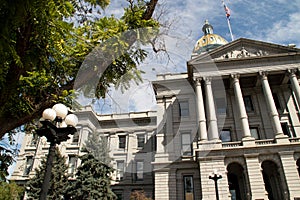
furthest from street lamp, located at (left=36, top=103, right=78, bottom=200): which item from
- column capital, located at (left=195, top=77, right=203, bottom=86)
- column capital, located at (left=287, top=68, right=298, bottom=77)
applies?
column capital, located at (left=287, top=68, right=298, bottom=77)

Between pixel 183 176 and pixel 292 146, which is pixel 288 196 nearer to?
pixel 292 146

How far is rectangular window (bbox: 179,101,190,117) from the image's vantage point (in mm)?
27750

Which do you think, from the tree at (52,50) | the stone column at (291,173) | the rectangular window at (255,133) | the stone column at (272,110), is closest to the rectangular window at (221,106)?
the rectangular window at (255,133)

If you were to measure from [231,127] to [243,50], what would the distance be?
8829 millimetres

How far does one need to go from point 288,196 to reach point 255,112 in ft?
32.2

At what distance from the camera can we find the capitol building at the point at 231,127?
20.7 m

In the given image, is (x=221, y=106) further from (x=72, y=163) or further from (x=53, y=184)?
(x=72, y=163)

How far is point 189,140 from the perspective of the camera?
26125mm

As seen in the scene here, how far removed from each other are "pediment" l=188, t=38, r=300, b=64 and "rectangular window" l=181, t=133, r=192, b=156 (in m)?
8.19

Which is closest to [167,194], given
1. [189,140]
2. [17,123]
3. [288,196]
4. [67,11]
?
[189,140]

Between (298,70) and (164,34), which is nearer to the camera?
(164,34)

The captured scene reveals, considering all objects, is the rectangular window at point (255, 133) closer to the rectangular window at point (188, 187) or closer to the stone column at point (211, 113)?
the stone column at point (211, 113)

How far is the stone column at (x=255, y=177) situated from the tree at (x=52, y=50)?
17.3 m

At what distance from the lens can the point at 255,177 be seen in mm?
20000
